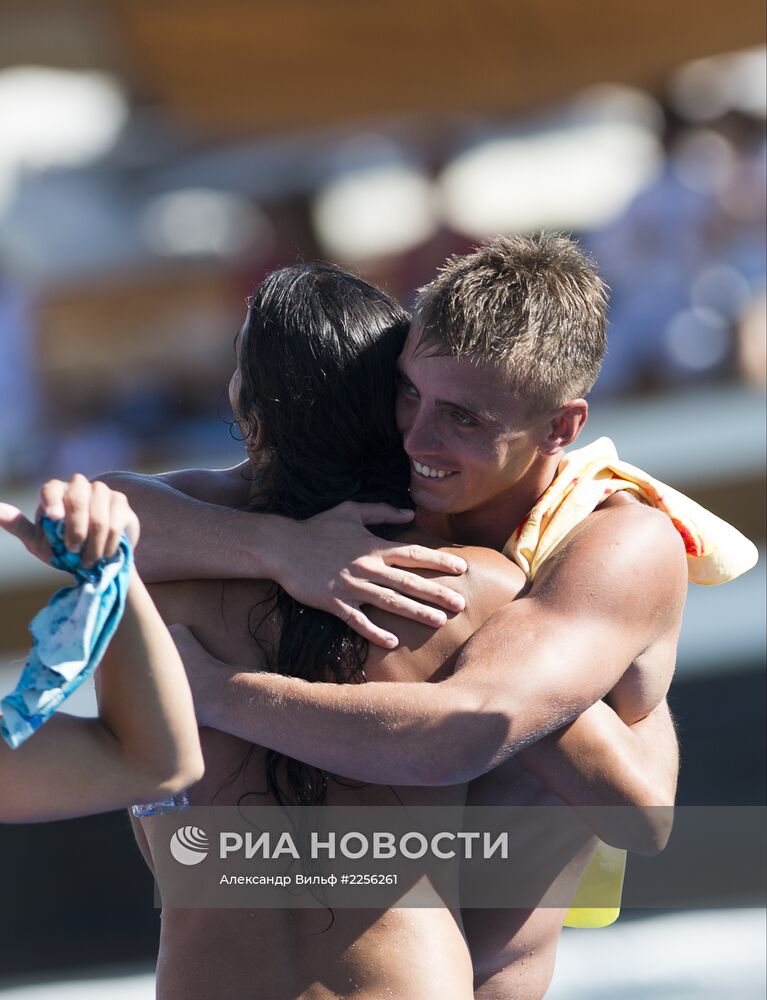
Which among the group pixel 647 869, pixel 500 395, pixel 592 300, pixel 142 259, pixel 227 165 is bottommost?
pixel 647 869

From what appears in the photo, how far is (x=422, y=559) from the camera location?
73.6 inches

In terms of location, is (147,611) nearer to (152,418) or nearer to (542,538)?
(542,538)

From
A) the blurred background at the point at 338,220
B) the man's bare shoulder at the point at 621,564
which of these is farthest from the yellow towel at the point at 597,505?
the blurred background at the point at 338,220

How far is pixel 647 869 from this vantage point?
4969 millimetres

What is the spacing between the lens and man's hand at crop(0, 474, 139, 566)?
4.58ft

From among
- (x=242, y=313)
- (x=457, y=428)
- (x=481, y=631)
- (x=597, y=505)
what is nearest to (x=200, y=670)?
(x=481, y=631)

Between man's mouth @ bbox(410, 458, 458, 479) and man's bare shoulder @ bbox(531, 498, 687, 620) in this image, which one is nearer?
man's bare shoulder @ bbox(531, 498, 687, 620)

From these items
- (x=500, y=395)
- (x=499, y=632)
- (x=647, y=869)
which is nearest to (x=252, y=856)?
(x=499, y=632)

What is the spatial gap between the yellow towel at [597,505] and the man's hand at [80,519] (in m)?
0.72

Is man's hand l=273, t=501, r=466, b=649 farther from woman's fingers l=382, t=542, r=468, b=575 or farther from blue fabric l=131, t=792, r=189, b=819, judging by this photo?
blue fabric l=131, t=792, r=189, b=819

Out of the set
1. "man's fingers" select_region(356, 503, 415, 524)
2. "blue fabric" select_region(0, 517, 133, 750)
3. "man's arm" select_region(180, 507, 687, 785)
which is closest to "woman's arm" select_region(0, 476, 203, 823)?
"blue fabric" select_region(0, 517, 133, 750)

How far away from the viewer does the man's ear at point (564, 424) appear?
1.99 m

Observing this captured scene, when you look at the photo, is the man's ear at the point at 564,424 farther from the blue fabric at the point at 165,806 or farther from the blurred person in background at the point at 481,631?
the blue fabric at the point at 165,806

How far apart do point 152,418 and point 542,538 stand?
18.9ft
